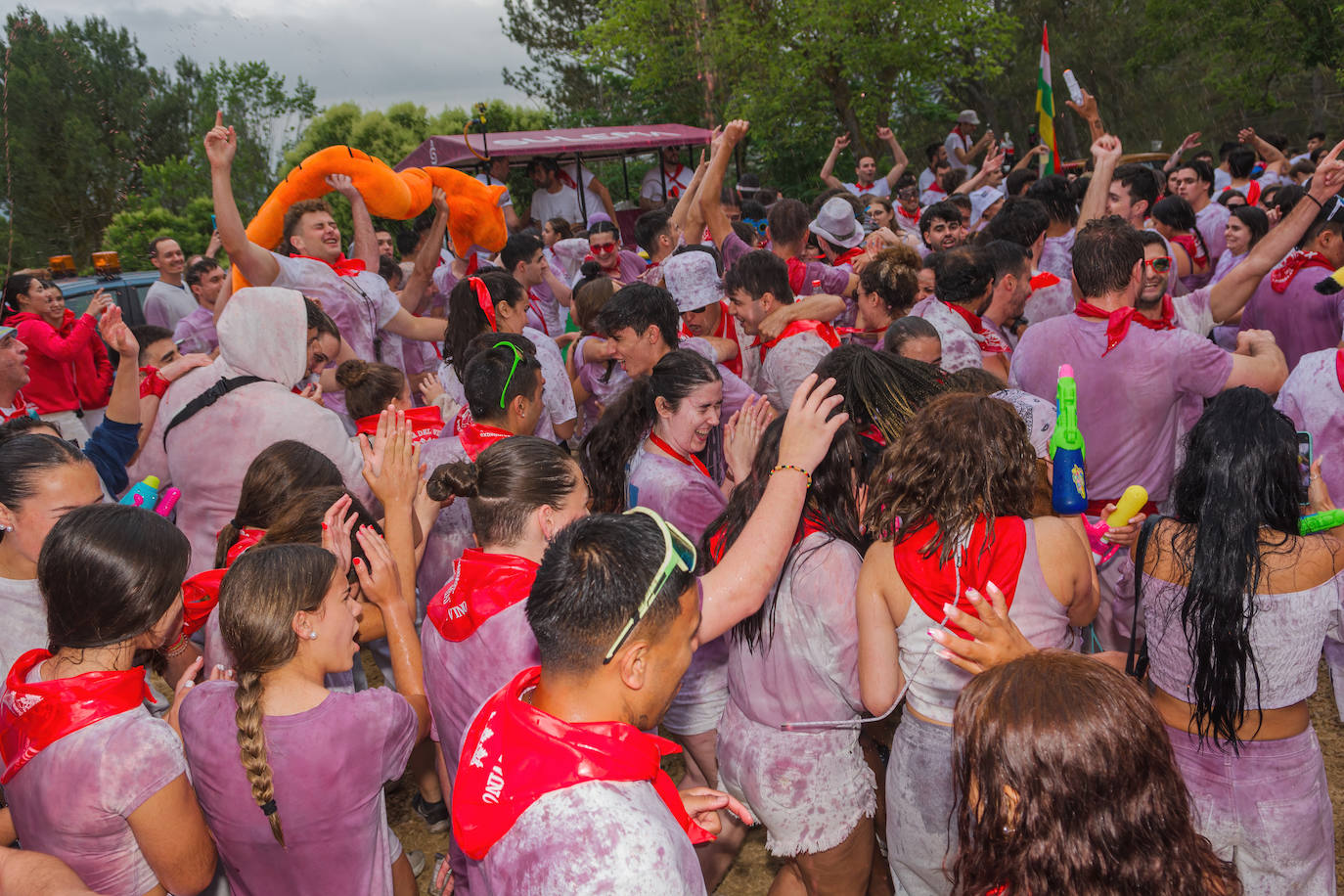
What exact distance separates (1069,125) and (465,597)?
31.1 metres

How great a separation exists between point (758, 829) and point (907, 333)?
2175 mm

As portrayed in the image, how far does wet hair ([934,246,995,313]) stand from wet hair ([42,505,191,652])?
3534 millimetres

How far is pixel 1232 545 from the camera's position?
241cm

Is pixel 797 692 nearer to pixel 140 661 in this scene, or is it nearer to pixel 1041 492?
pixel 1041 492

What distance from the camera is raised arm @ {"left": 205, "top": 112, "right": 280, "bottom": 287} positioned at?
14.5 ft

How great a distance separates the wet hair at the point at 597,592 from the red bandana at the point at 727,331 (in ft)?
11.8

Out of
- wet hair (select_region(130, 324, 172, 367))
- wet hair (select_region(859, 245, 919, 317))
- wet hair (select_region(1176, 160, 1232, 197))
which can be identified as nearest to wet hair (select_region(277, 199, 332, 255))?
wet hair (select_region(130, 324, 172, 367))

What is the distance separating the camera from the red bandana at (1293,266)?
16.7 ft

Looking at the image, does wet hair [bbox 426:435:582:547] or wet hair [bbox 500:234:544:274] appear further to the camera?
wet hair [bbox 500:234:544:274]

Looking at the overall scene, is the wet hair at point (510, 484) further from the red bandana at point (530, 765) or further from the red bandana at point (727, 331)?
the red bandana at point (727, 331)

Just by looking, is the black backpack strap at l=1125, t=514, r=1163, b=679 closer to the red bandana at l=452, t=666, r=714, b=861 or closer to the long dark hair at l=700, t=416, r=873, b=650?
the long dark hair at l=700, t=416, r=873, b=650

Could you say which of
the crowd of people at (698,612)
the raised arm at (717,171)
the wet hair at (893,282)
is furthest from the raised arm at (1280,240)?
the raised arm at (717,171)

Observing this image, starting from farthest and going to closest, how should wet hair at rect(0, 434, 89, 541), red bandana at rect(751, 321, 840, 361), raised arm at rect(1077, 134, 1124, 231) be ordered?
raised arm at rect(1077, 134, 1124, 231) → red bandana at rect(751, 321, 840, 361) → wet hair at rect(0, 434, 89, 541)

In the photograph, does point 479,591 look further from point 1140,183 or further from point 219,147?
point 1140,183
